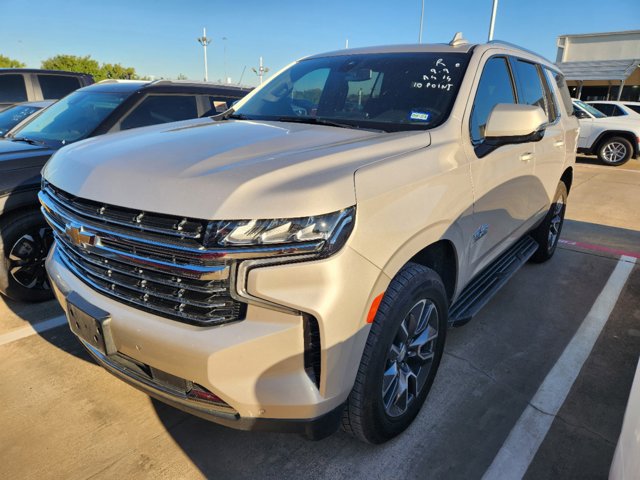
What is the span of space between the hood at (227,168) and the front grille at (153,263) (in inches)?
2.3

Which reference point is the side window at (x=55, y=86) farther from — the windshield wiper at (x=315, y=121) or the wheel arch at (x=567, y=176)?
the wheel arch at (x=567, y=176)

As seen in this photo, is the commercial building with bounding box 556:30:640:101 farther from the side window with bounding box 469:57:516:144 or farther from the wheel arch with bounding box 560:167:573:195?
the side window with bounding box 469:57:516:144

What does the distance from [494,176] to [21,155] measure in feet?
11.4

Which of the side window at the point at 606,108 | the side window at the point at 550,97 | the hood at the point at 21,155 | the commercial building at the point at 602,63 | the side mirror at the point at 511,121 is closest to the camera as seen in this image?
the side mirror at the point at 511,121

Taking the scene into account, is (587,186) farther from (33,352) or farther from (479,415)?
(33,352)

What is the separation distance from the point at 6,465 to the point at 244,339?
60.6 inches

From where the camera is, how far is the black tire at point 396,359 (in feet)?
6.41

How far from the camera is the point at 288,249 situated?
164 cm

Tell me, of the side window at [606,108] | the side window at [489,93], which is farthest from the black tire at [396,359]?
the side window at [606,108]

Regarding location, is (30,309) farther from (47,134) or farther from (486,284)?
(486,284)

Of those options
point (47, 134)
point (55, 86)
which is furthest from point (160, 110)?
point (55, 86)

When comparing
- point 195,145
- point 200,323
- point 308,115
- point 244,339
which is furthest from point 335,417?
Result: point 308,115

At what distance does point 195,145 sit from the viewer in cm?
219

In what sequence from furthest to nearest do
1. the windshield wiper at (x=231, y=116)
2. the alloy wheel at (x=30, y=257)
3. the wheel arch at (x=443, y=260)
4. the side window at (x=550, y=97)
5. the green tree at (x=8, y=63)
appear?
the green tree at (x=8, y=63) → the side window at (x=550, y=97) → the alloy wheel at (x=30, y=257) → the windshield wiper at (x=231, y=116) → the wheel arch at (x=443, y=260)
